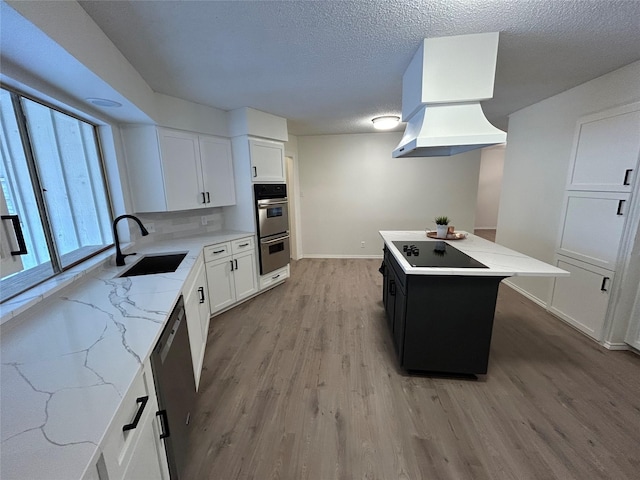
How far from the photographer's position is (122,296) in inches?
58.9

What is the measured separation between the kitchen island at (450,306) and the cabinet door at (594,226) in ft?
3.19

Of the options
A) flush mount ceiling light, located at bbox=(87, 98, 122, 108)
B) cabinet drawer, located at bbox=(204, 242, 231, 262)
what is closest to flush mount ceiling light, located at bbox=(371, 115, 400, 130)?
cabinet drawer, located at bbox=(204, 242, 231, 262)

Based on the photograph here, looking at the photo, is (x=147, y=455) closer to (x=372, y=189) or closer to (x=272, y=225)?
(x=272, y=225)

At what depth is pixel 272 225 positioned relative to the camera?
3.63 metres

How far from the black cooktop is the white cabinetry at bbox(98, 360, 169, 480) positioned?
166cm

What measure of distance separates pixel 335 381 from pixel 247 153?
2707 mm

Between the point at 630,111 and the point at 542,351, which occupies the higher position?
the point at 630,111

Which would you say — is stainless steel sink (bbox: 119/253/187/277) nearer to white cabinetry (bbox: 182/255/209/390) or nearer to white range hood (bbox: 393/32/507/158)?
white cabinetry (bbox: 182/255/209/390)

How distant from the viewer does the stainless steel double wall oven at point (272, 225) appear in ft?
11.4

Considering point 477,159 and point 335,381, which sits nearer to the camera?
point 335,381

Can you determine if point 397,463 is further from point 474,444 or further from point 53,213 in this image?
point 53,213

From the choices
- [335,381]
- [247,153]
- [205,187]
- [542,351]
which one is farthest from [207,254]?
[542,351]

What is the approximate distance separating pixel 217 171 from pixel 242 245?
96 cm

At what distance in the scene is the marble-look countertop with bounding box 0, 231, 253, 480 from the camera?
2.00 feet
